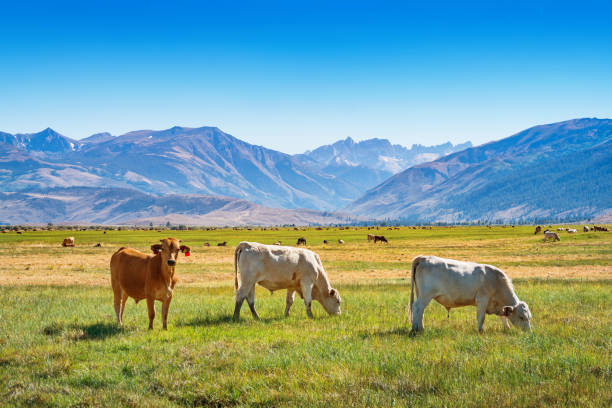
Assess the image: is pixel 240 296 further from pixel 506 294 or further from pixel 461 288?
pixel 506 294

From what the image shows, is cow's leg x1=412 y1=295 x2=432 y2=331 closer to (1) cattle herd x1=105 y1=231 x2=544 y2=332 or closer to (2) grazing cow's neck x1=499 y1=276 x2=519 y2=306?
(1) cattle herd x1=105 y1=231 x2=544 y2=332

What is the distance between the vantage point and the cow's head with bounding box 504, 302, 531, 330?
15.2 metres

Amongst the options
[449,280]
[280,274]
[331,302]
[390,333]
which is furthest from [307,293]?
[449,280]

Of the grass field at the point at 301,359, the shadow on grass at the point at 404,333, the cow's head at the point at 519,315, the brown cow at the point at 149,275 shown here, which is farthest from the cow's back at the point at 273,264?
the cow's head at the point at 519,315

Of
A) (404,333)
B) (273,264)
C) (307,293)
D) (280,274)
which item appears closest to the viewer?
(404,333)

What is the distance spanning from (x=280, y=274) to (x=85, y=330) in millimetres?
6805

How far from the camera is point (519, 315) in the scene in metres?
15.4

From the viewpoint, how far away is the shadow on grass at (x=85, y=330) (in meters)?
14.6

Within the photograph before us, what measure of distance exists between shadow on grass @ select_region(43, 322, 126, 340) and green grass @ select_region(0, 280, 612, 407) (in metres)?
0.06

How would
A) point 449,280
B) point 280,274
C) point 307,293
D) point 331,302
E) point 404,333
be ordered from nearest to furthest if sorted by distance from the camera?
point 404,333
point 449,280
point 280,274
point 307,293
point 331,302

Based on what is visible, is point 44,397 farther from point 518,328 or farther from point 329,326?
point 518,328

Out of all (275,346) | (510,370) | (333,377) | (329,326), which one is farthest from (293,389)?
(329,326)

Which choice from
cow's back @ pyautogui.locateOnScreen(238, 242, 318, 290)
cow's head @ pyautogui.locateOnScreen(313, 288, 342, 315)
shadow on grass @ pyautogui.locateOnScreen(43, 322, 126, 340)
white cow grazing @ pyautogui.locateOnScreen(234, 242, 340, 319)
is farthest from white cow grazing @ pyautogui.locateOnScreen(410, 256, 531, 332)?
shadow on grass @ pyautogui.locateOnScreen(43, 322, 126, 340)

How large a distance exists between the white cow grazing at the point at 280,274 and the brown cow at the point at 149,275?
9.08ft
